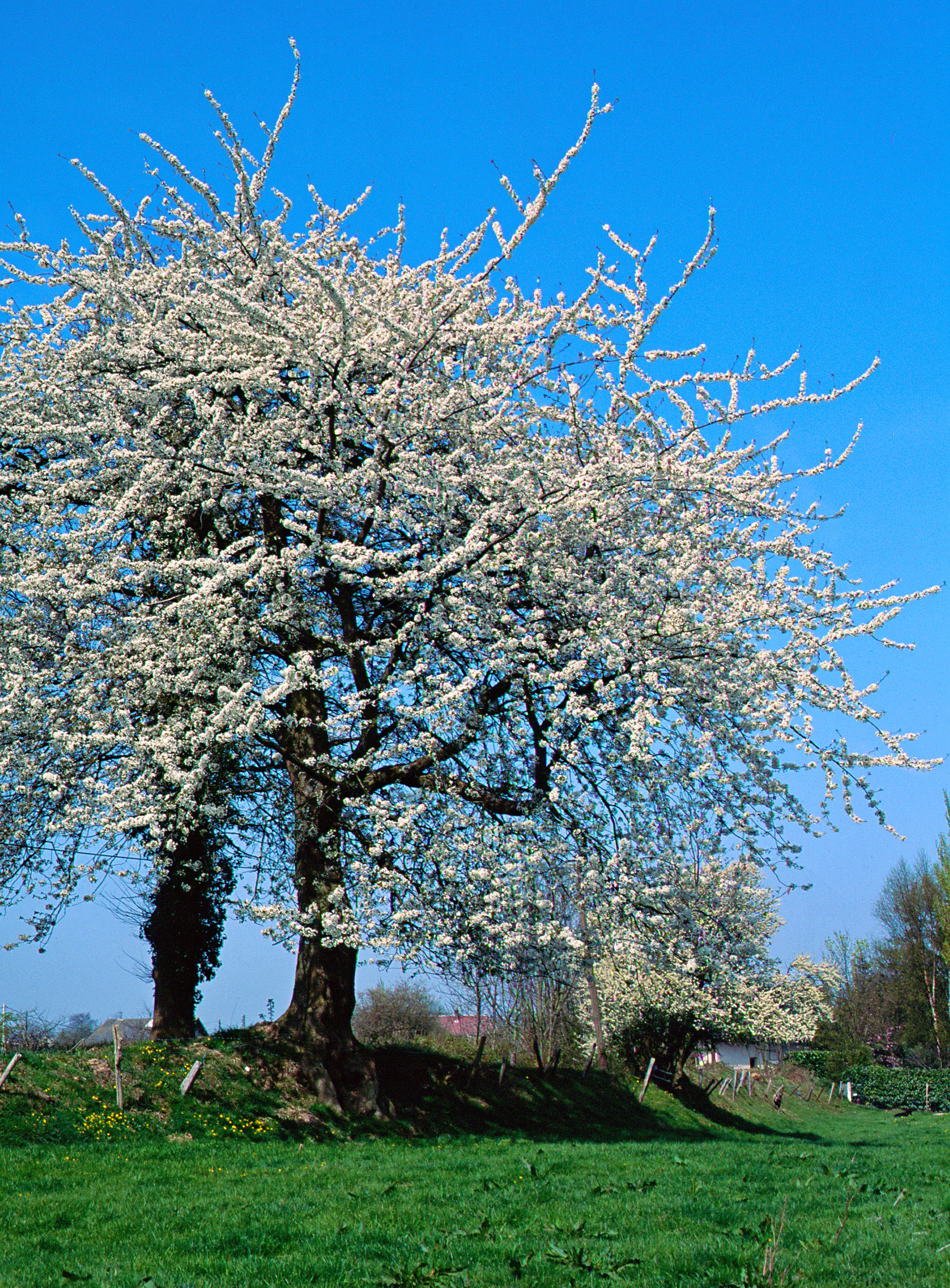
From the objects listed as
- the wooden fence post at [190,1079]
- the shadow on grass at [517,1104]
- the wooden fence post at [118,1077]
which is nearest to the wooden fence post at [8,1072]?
the wooden fence post at [118,1077]

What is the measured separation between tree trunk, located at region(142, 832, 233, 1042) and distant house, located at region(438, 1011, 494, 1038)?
8436 mm

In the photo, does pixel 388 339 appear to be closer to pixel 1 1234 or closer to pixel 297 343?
pixel 297 343

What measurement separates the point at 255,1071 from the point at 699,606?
395 inches

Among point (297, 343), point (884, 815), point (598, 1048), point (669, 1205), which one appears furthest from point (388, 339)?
point (598, 1048)

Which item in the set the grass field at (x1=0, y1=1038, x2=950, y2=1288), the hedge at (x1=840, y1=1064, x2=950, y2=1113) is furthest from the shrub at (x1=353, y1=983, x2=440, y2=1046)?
the hedge at (x1=840, y1=1064, x2=950, y2=1113)

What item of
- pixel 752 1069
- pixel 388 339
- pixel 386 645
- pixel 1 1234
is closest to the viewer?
pixel 1 1234

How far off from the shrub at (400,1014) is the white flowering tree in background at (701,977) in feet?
19.2

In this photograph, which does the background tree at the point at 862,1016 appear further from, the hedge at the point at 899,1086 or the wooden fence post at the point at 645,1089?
the wooden fence post at the point at 645,1089

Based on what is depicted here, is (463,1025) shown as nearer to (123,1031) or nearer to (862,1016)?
(123,1031)

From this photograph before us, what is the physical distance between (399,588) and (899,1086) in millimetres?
48157

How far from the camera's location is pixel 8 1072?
524 inches

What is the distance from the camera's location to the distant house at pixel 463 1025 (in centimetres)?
2984

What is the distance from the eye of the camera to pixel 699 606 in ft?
43.7

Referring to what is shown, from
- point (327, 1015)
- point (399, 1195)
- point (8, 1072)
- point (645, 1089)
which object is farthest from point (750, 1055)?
point (399, 1195)
